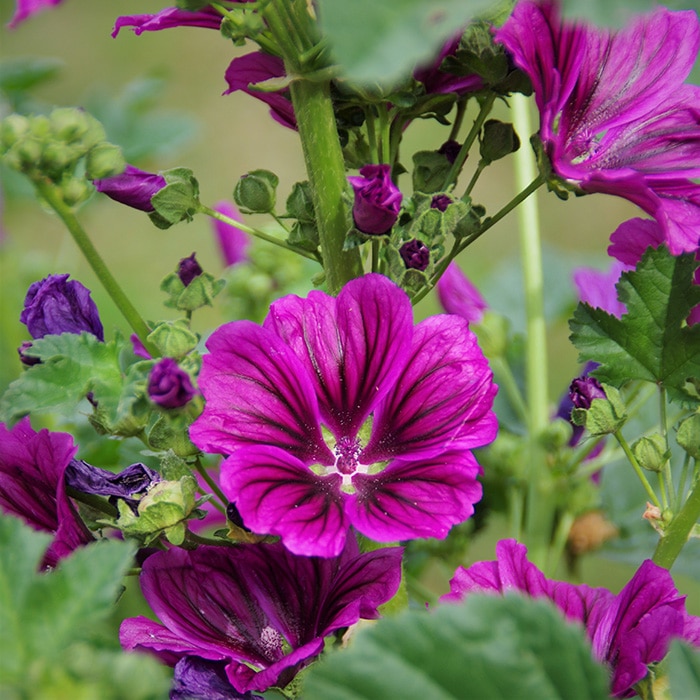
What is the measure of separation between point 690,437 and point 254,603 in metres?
0.29

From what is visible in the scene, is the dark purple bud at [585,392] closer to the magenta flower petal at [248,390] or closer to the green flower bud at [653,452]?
the green flower bud at [653,452]

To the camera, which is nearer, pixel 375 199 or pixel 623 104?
pixel 375 199

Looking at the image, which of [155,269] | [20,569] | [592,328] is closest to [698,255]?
[592,328]

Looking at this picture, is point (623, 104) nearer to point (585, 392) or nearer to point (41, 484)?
point (585, 392)

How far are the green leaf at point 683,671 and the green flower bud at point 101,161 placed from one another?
0.39 meters

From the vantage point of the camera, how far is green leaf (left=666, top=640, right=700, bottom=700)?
0.48 meters

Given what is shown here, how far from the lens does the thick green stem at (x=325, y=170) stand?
2.09 ft

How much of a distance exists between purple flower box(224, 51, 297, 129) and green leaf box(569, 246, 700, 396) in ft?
0.80

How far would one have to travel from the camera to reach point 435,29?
0.43 metres

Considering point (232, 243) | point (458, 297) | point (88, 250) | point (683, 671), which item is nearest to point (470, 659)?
point (683, 671)

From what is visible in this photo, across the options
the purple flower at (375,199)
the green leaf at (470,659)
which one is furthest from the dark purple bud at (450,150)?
the green leaf at (470,659)

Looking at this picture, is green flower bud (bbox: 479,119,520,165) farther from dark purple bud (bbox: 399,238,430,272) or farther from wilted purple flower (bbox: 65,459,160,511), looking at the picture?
wilted purple flower (bbox: 65,459,160,511)

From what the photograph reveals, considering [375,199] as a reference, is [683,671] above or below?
below

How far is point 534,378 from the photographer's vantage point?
95cm
